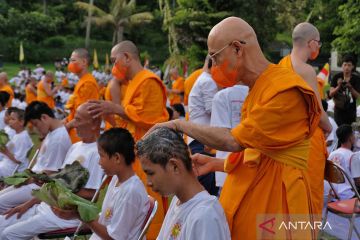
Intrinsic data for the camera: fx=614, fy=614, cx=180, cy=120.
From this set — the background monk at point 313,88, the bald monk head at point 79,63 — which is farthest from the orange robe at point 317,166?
the bald monk head at point 79,63

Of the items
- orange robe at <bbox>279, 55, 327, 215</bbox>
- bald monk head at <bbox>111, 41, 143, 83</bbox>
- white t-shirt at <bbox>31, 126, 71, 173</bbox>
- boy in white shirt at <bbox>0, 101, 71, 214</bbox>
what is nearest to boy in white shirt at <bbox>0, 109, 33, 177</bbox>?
boy in white shirt at <bbox>0, 101, 71, 214</bbox>

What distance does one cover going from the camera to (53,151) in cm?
582

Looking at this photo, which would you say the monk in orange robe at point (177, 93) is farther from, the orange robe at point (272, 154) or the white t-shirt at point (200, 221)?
the white t-shirt at point (200, 221)

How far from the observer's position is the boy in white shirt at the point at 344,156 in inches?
228

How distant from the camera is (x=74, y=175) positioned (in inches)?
192

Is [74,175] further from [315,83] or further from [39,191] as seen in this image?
[315,83]

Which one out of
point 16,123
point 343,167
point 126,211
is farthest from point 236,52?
point 16,123

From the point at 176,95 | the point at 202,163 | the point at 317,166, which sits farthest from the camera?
the point at 176,95

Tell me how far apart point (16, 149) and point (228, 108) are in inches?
128

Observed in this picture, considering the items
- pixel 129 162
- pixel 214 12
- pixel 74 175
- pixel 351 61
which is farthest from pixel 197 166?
pixel 214 12

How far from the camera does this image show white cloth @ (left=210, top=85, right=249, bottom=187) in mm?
4758

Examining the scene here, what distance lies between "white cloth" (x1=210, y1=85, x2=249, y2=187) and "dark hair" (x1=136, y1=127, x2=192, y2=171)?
1863 millimetres

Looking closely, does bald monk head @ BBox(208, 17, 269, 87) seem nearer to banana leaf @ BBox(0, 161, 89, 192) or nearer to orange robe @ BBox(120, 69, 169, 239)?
banana leaf @ BBox(0, 161, 89, 192)

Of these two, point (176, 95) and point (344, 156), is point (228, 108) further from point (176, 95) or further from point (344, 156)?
point (176, 95)
